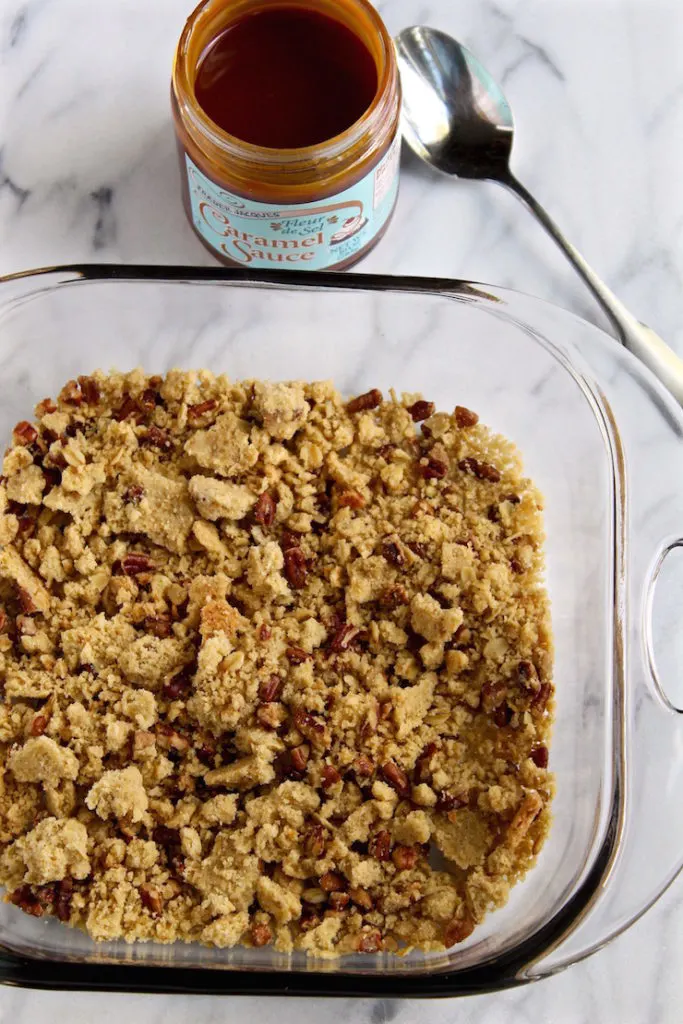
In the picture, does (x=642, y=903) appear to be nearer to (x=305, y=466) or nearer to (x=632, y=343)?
(x=305, y=466)

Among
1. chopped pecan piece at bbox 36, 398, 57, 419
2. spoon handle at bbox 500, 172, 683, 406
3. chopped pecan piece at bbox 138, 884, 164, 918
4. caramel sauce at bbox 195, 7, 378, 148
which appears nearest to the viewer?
chopped pecan piece at bbox 138, 884, 164, 918

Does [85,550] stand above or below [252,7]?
below

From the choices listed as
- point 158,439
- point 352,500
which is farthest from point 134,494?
point 352,500

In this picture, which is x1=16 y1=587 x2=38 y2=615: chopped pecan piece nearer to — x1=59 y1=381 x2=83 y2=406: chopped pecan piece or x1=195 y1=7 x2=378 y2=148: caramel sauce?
x1=59 y1=381 x2=83 y2=406: chopped pecan piece

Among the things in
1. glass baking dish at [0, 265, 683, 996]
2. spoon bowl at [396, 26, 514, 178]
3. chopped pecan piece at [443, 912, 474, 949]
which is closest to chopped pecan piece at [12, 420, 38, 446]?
glass baking dish at [0, 265, 683, 996]

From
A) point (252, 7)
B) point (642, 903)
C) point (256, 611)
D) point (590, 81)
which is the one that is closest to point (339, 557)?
point (256, 611)

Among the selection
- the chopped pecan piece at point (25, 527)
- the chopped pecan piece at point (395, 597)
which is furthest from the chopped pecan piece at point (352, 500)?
the chopped pecan piece at point (25, 527)

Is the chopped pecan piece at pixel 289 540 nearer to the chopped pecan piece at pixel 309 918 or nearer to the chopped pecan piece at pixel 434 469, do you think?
the chopped pecan piece at pixel 434 469
